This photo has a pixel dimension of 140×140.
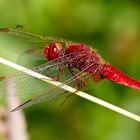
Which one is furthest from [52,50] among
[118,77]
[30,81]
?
[118,77]

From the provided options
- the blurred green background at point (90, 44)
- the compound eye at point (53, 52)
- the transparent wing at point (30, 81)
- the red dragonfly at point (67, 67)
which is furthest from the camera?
the blurred green background at point (90, 44)

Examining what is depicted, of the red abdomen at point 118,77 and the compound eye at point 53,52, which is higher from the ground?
the compound eye at point 53,52

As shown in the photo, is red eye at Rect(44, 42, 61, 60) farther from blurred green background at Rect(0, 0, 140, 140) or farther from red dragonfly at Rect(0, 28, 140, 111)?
blurred green background at Rect(0, 0, 140, 140)

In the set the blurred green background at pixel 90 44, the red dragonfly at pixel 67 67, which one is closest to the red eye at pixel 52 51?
the red dragonfly at pixel 67 67

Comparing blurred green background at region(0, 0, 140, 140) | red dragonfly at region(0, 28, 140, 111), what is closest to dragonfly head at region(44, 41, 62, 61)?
red dragonfly at region(0, 28, 140, 111)

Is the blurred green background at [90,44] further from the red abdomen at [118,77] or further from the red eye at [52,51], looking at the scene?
the red abdomen at [118,77]

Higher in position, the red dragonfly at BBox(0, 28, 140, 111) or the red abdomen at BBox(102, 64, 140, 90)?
the red dragonfly at BBox(0, 28, 140, 111)

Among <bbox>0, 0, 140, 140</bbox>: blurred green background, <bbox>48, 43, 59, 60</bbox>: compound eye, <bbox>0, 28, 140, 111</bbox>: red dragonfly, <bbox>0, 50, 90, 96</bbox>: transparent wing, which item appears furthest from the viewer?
<bbox>0, 0, 140, 140</bbox>: blurred green background

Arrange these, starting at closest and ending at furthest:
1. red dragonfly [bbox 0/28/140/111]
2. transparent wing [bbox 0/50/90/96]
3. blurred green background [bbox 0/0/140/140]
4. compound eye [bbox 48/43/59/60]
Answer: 1. transparent wing [bbox 0/50/90/96]
2. red dragonfly [bbox 0/28/140/111]
3. compound eye [bbox 48/43/59/60]
4. blurred green background [bbox 0/0/140/140]

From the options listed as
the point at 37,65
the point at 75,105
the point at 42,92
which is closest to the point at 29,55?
the point at 37,65
